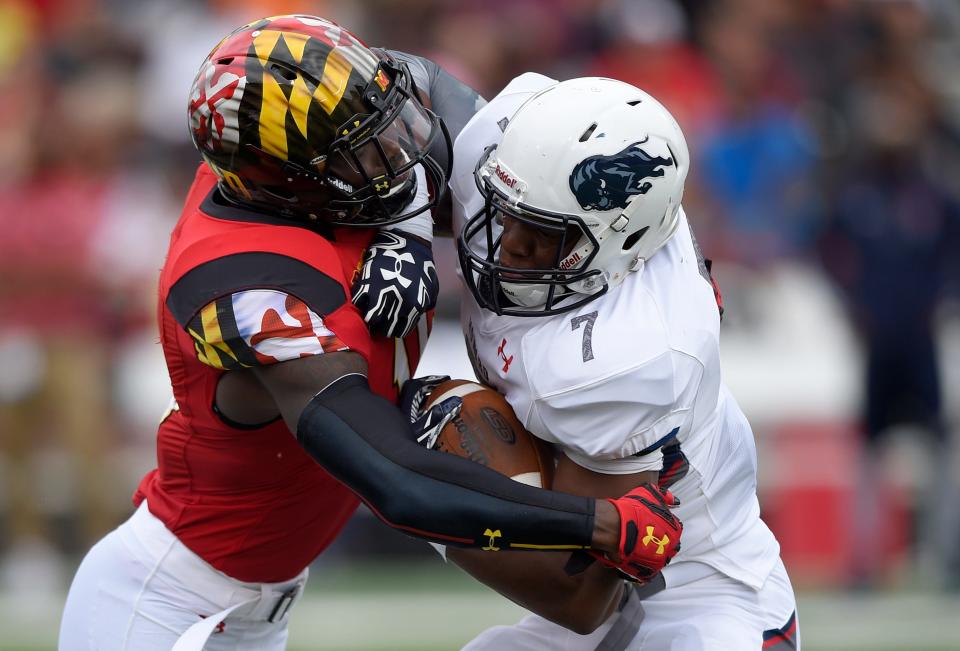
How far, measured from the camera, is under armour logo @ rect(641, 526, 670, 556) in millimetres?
2873

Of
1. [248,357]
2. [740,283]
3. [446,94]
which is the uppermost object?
[446,94]

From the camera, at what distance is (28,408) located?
7.55 metres

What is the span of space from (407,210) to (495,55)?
502cm

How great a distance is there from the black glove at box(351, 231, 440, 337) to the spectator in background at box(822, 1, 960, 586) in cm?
456

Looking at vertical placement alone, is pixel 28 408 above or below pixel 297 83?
below

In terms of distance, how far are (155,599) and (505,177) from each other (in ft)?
4.28

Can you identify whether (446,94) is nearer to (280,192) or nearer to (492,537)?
(280,192)

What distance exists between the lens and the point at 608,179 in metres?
3.07

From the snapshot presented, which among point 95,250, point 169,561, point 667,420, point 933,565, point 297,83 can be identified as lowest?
point 933,565

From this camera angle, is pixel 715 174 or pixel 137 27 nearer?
pixel 715 174

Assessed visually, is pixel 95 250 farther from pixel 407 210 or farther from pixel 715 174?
pixel 407 210

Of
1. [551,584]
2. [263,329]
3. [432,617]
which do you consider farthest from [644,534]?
[432,617]

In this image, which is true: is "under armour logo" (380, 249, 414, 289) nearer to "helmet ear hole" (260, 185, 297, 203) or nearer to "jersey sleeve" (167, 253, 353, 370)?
"jersey sleeve" (167, 253, 353, 370)

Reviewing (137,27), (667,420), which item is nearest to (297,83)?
(667,420)
